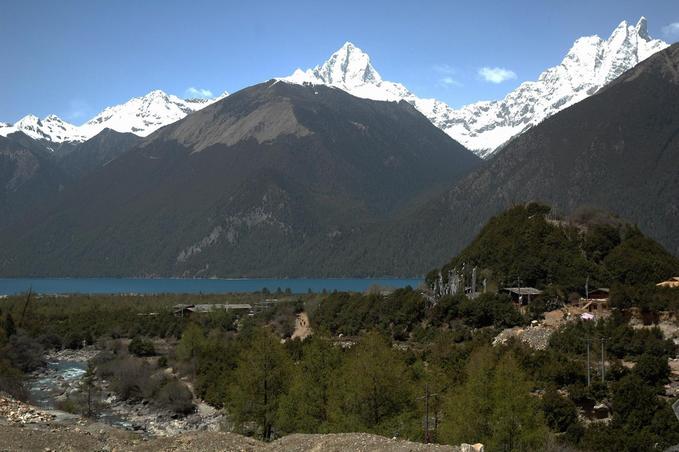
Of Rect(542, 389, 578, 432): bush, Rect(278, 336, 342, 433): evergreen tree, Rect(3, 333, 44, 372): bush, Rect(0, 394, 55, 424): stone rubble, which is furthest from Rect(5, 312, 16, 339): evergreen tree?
Rect(542, 389, 578, 432): bush

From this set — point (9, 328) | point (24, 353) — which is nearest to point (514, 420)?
point (24, 353)

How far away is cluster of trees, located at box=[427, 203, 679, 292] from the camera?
89438 millimetres

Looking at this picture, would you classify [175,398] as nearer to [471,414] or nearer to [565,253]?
[471,414]

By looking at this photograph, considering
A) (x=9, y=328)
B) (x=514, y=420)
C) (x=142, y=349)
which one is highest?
(x=9, y=328)

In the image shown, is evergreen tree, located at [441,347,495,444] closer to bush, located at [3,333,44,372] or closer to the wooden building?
the wooden building

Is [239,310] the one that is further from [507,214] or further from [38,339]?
[507,214]

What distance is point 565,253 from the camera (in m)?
93.8

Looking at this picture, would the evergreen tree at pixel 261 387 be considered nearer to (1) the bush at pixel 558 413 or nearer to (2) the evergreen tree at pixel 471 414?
(2) the evergreen tree at pixel 471 414

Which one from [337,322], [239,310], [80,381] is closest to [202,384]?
[80,381]

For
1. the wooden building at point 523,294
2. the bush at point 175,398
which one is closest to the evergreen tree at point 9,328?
the bush at point 175,398

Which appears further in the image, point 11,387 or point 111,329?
point 111,329

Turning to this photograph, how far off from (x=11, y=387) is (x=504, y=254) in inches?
2360

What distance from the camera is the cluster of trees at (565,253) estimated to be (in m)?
89.4

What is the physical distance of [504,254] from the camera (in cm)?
9794
